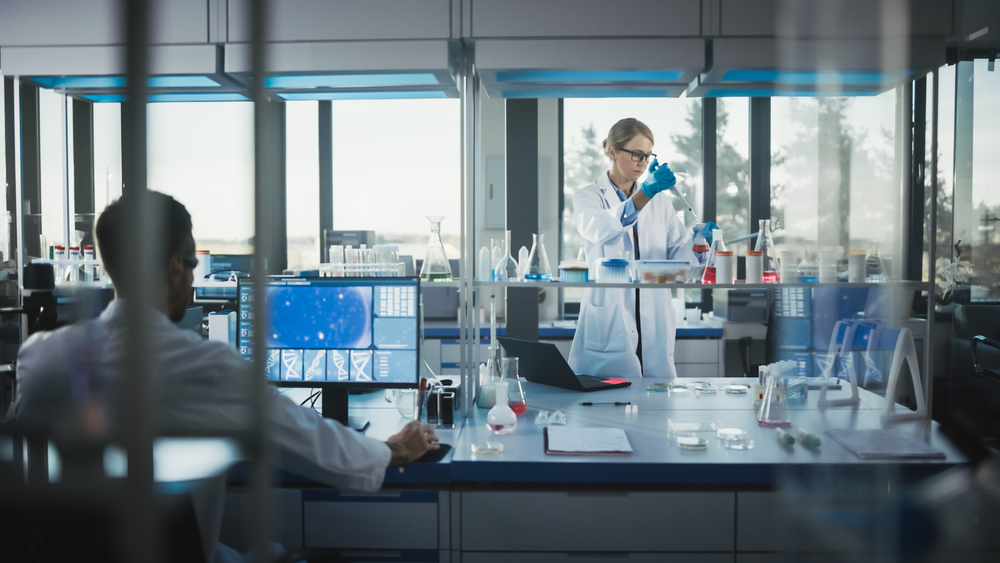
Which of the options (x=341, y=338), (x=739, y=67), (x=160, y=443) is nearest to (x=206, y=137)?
(x=160, y=443)

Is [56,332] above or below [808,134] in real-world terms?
below

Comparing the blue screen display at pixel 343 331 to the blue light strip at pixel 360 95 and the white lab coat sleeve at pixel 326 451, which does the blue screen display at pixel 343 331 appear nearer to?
the white lab coat sleeve at pixel 326 451

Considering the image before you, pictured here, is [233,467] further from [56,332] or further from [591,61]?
[591,61]

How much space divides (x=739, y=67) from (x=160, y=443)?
66.5 inches

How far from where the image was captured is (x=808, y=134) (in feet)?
4.51

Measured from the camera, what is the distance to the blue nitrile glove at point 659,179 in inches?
67.4

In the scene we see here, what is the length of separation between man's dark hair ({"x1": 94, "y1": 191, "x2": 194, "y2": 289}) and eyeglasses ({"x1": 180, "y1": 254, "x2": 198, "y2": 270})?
13 millimetres

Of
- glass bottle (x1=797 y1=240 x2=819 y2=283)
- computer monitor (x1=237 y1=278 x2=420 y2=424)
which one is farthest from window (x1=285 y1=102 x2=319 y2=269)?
glass bottle (x1=797 y1=240 x2=819 y2=283)

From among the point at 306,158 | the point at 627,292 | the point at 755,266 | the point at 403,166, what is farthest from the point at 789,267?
the point at 306,158

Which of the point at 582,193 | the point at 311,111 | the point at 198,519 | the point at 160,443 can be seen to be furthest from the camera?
the point at 311,111

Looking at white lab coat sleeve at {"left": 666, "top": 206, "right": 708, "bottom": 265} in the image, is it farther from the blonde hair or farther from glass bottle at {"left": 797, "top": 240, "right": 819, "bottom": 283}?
glass bottle at {"left": 797, "top": 240, "right": 819, "bottom": 283}

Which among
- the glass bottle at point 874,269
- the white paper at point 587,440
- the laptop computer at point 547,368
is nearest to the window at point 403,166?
the laptop computer at point 547,368

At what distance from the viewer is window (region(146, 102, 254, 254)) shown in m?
0.49

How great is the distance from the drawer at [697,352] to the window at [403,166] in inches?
66.0
